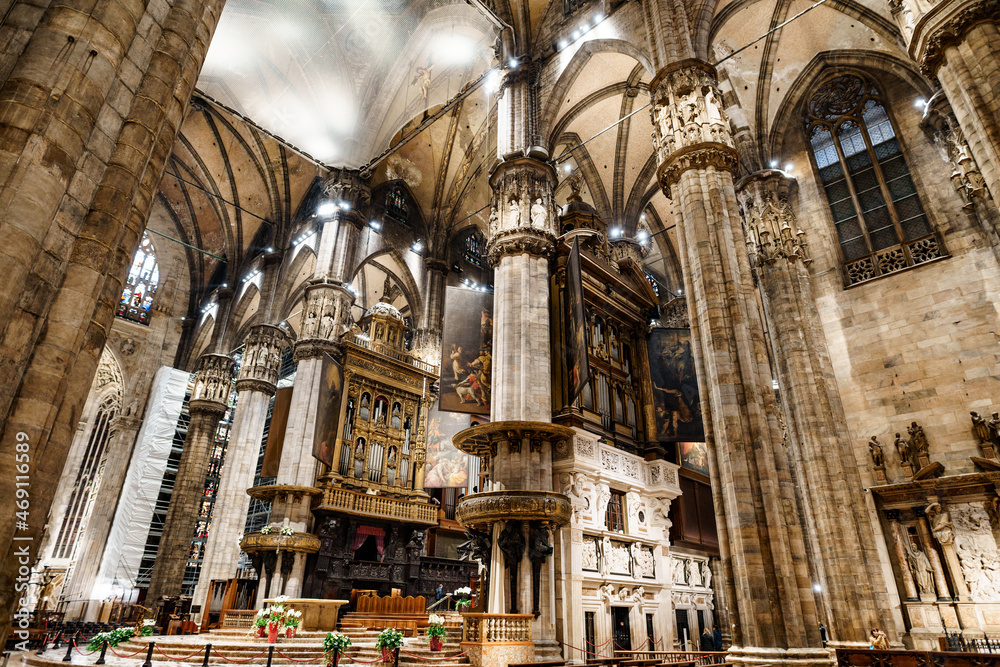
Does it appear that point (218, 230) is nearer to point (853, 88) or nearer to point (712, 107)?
point (712, 107)

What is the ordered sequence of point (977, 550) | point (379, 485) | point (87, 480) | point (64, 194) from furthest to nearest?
point (87, 480) → point (379, 485) → point (977, 550) → point (64, 194)

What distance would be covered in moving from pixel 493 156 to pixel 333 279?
8378mm

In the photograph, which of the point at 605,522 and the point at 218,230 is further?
the point at 218,230

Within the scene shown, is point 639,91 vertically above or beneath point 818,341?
above

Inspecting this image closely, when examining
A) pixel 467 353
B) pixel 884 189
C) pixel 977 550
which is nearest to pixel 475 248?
pixel 467 353

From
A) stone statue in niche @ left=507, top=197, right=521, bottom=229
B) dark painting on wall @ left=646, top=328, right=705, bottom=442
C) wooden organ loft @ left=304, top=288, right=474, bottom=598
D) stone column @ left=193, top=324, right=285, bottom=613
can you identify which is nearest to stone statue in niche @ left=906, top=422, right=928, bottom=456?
dark painting on wall @ left=646, top=328, right=705, bottom=442

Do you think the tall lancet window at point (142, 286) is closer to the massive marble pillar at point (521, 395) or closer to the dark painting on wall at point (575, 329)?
the massive marble pillar at point (521, 395)

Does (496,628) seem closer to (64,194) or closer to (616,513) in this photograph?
(616,513)

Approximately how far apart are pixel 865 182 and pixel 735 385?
35.9ft

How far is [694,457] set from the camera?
59.4ft

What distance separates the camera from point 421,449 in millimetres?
20531

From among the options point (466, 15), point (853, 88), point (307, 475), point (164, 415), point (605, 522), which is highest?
point (466, 15)

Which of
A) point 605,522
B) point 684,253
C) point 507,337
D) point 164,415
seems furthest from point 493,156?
point 164,415

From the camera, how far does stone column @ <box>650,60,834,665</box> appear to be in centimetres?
763
